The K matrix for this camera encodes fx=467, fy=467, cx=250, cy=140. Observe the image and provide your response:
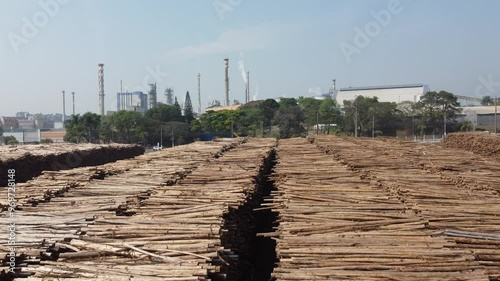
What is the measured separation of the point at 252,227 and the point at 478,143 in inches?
524

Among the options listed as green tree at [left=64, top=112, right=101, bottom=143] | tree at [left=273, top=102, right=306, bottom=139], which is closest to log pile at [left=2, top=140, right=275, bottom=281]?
green tree at [left=64, top=112, right=101, bottom=143]

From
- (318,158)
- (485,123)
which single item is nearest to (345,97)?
(485,123)

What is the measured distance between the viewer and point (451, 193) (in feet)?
20.7

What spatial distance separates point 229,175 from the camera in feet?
26.1

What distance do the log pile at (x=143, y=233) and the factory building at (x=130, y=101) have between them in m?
62.2

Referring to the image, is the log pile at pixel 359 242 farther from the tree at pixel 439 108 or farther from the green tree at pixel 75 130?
the tree at pixel 439 108

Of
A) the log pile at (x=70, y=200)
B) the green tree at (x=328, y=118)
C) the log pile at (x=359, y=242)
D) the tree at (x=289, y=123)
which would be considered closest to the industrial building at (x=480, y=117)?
the green tree at (x=328, y=118)

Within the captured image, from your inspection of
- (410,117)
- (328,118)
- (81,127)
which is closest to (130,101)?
(81,127)

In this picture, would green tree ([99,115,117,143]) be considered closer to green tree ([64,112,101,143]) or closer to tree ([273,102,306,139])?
green tree ([64,112,101,143])

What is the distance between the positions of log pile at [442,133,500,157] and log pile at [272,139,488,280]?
10809mm

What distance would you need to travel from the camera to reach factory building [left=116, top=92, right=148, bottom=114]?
2803 inches

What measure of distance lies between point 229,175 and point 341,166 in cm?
255

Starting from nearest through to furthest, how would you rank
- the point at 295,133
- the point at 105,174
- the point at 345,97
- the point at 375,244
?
the point at 375,244, the point at 105,174, the point at 295,133, the point at 345,97

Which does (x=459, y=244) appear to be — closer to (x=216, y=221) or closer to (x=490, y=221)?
(x=490, y=221)
